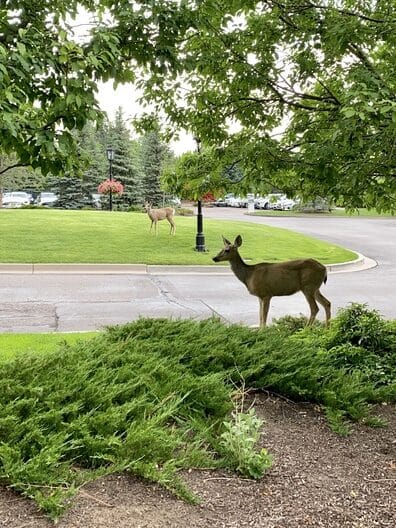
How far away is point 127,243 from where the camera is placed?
16422 mm

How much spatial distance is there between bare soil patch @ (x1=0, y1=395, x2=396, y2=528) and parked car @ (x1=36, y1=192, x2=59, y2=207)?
126ft

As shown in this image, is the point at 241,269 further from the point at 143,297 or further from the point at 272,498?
the point at 272,498

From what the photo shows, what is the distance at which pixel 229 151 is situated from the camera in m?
4.60

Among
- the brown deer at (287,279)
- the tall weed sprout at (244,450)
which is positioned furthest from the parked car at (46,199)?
the tall weed sprout at (244,450)

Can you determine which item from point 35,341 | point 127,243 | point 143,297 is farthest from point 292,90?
point 127,243

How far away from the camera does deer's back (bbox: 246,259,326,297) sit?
6.41 metres

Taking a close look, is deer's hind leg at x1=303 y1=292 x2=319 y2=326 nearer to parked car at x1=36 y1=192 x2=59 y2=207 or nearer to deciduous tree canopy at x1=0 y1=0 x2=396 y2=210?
deciduous tree canopy at x1=0 y1=0 x2=396 y2=210

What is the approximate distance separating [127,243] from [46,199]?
28559mm

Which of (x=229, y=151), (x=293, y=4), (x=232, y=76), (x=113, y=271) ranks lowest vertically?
(x=113, y=271)

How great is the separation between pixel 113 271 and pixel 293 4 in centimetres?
971

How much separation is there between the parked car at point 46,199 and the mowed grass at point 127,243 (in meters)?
18.7

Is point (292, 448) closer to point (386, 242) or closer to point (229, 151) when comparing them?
point (229, 151)

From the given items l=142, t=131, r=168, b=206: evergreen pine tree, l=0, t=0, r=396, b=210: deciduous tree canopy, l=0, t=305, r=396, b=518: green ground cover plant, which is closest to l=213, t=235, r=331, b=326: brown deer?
l=0, t=305, r=396, b=518: green ground cover plant

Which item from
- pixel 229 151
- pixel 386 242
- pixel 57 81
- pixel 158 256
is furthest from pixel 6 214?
pixel 57 81
